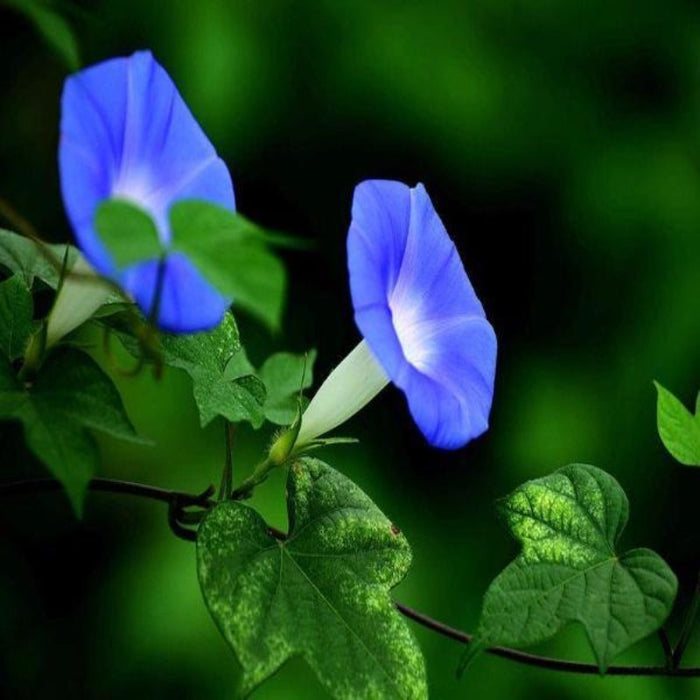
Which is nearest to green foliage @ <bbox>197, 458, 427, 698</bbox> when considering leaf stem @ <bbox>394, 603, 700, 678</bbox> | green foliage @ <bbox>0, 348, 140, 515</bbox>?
leaf stem @ <bbox>394, 603, 700, 678</bbox>

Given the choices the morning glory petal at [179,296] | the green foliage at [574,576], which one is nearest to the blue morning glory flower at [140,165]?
the morning glory petal at [179,296]

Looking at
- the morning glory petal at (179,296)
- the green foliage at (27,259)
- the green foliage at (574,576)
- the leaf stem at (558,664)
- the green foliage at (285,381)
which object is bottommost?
the leaf stem at (558,664)

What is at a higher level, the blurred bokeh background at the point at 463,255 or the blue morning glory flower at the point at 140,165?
the blue morning glory flower at the point at 140,165

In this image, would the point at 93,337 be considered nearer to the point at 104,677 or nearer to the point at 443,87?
the point at 104,677

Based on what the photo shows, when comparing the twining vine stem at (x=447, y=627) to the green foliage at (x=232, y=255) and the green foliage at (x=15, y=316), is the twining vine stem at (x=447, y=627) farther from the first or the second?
the green foliage at (x=232, y=255)

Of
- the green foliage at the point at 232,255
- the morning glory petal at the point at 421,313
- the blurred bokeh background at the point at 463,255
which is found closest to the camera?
the green foliage at the point at 232,255

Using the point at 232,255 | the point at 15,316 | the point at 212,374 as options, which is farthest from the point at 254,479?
the point at 232,255

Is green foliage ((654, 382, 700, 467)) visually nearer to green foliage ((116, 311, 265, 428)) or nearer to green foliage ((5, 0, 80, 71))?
green foliage ((116, 311, 265, 428))
